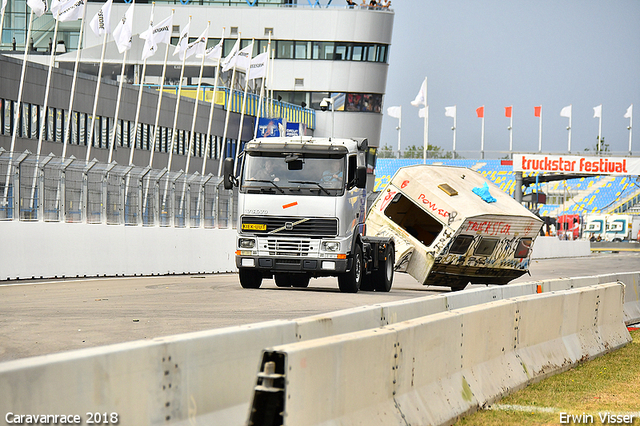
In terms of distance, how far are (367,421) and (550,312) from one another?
16.2ft

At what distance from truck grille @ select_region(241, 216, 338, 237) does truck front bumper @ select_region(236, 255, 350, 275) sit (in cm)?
54

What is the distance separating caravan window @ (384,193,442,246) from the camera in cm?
2342

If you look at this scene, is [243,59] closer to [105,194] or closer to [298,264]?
[105,194]

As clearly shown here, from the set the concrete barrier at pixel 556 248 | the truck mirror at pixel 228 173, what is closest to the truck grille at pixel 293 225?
the truck mirror at pixel 228 173

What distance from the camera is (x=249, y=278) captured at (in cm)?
2112

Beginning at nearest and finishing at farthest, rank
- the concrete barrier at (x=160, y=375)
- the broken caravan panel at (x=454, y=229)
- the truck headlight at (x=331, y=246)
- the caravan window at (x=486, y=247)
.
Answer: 1. the concrete barrier at (x=160, y=375)
2. the truck headlight at (x=331, y=246)
3. the broken caravan panel at (x=454, y=229)
4. the caravan window at (x=486, y=247)

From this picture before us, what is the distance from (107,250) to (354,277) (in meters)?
7.19

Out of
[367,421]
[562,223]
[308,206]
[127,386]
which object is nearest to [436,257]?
[308,206]

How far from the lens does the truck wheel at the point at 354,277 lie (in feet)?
67.0

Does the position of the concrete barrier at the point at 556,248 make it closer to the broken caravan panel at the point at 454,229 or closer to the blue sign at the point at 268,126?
the blue sign at the point at 268,126

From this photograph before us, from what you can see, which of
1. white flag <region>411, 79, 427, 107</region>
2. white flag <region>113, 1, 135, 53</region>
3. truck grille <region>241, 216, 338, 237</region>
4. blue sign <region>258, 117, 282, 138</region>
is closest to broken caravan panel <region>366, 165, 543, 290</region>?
truck grille <region>241, 216, 338, 237</region>

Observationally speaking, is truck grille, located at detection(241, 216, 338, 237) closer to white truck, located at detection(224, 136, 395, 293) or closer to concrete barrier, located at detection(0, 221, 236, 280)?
white truck, located at detection(224, 136, 395, 293)

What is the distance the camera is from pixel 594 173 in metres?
65.8

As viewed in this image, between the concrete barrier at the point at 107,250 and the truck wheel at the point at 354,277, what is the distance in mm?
6670
